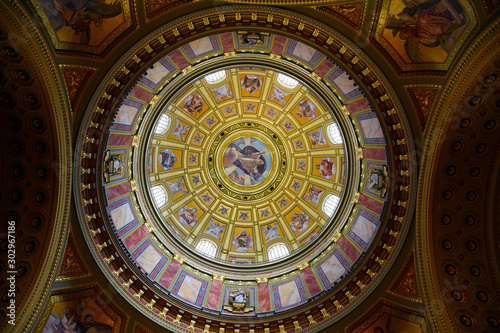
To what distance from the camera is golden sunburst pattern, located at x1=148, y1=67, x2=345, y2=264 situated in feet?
84.8

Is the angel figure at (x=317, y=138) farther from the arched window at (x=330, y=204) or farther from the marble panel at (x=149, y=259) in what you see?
the marble panel at (x=149, y=259)

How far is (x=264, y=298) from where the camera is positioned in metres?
21.4

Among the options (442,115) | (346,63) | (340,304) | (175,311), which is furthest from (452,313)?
(175,311)

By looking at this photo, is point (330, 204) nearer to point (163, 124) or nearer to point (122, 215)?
point (163, 124)

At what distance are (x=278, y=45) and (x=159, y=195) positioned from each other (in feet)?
49.2

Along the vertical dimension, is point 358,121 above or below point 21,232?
A: above

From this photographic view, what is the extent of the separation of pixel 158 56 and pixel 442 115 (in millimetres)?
13593

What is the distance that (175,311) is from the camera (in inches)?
748

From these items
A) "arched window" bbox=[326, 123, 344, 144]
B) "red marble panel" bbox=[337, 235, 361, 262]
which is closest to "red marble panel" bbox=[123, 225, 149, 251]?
"red marble panel" bbox=[337, 235, 361, 262]

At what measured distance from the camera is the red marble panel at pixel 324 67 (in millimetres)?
17625

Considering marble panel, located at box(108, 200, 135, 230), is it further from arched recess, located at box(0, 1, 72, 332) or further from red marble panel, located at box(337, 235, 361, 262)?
→ red marble panel, located at box(337, 235, 361, 262)

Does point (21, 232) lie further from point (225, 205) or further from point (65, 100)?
point (225, 205)

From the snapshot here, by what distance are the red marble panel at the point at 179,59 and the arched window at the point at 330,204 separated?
1457 centimetres

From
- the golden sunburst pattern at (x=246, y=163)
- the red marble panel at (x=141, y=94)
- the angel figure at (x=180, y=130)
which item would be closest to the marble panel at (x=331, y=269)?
the golden sunburst pattern at (x=246, y=163)
